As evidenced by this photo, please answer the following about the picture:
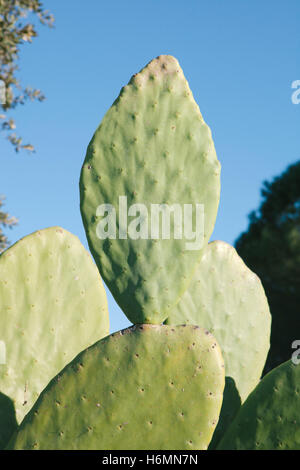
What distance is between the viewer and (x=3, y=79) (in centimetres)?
514

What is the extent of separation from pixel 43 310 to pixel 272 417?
0.63m

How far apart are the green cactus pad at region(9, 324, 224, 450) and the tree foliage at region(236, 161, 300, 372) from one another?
11046 millimetres

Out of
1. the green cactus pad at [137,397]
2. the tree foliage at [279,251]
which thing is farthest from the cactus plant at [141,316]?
the tree foliage at [279,251]

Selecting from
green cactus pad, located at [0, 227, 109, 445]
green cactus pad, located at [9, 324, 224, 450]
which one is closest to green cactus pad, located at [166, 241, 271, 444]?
green cactus pad, located at [0, 227, 109, 445]

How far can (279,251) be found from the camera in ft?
47.8

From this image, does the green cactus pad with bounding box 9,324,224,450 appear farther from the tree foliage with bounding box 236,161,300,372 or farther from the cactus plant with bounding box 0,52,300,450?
the tree foliage with bounding box 236,161,300,372

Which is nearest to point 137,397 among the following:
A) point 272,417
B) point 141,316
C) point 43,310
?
point 141,316

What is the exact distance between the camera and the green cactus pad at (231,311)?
5.49ft

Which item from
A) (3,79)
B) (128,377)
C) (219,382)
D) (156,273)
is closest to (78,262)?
(156,273)

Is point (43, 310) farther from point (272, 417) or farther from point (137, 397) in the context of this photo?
point (272, 417)
